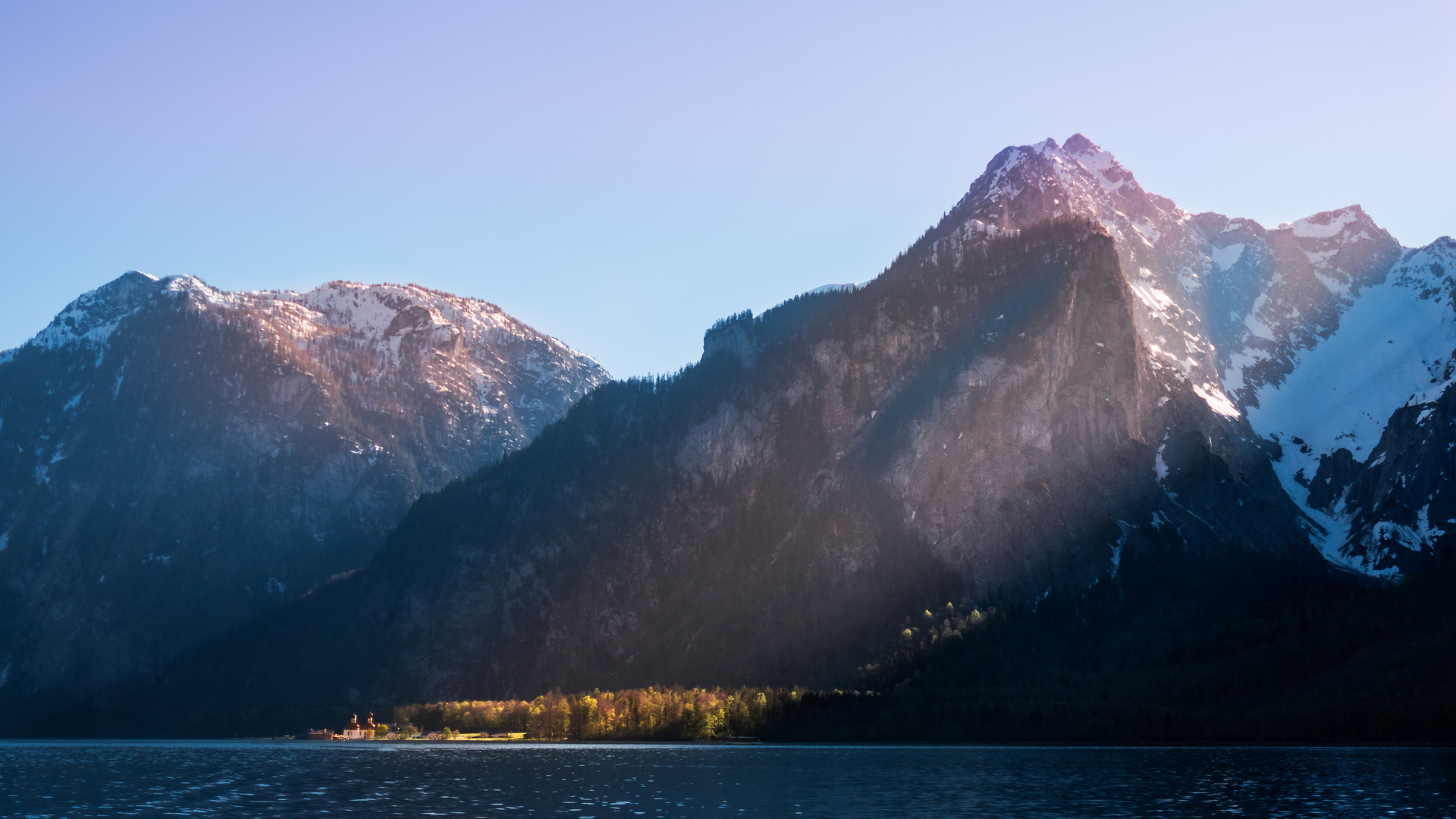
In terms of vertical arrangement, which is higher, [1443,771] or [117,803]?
[117,803]

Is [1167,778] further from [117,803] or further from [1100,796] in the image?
[117,803]

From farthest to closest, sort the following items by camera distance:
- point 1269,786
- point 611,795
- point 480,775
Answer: point 480,775 < point 1269,786 < point 611,795

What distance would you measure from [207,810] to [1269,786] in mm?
120639

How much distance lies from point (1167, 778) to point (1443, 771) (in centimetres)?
3906

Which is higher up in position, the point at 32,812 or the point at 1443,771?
the point at 32,812

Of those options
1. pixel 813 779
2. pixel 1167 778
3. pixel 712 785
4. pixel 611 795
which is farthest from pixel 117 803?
pixel 1167 778

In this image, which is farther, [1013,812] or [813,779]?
[813,779]

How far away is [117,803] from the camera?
131 meters

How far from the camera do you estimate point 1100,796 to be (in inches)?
5458

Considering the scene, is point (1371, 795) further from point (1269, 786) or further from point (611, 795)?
point (611, 795)

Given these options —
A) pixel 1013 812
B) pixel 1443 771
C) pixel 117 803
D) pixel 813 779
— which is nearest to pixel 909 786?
pixel 813 779

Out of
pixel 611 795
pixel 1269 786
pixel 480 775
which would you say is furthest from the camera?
pixel 480 775

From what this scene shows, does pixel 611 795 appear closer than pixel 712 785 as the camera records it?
Yes

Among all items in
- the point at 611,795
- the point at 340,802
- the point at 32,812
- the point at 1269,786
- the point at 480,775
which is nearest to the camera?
the point at 32,812
